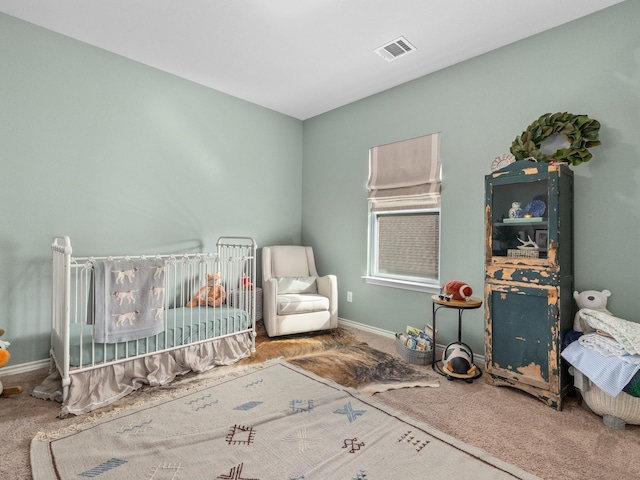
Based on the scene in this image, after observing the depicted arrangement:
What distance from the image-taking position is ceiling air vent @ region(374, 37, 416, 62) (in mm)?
2584

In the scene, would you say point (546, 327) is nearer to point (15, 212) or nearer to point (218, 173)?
point (218, 173)

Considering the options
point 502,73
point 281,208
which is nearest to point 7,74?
point 281,208

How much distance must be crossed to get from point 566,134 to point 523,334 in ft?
4.37

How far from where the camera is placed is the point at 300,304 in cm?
329

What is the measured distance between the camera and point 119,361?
2.15 metres

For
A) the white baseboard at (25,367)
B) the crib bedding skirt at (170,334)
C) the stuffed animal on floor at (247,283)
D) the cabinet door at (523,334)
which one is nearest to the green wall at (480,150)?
the cabinet door at (523,334)

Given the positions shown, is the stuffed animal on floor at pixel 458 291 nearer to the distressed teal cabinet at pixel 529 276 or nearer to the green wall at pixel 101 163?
the distressed teal cabinet at pixel 529 276

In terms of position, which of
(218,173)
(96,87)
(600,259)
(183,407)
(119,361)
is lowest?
(183,407)

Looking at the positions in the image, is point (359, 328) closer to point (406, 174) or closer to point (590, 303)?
point (406, 174)

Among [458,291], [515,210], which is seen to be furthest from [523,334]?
[515,210]

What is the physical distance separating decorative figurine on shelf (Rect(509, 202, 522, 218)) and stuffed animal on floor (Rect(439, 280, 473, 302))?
0.60 m

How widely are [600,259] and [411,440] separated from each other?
173cm

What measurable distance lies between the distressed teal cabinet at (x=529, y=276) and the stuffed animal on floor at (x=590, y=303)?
0.19ft

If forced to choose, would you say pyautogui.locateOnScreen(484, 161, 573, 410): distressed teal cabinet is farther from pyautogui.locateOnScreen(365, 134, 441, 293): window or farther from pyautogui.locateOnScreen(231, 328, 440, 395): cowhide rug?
pyautogui.locateOnScreen(365, 134, 441, 293): window
